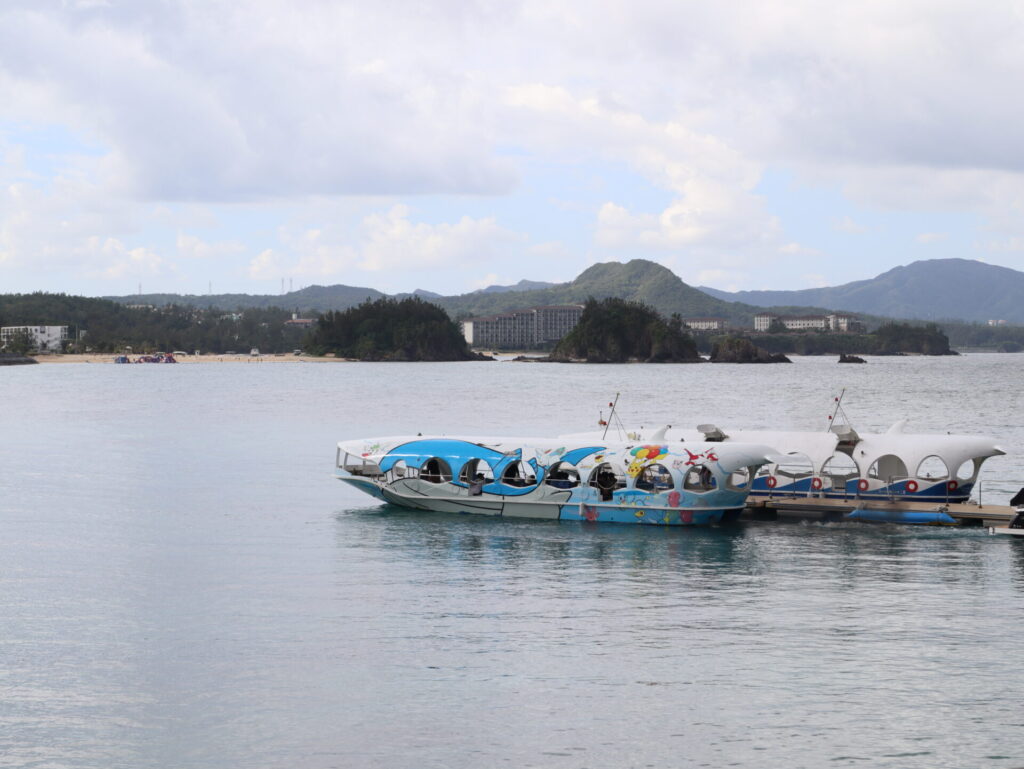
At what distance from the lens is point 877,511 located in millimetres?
43719

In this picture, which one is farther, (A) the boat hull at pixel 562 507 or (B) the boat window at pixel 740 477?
(B) the boat window at pixel 740 477

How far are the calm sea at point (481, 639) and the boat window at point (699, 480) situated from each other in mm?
1869

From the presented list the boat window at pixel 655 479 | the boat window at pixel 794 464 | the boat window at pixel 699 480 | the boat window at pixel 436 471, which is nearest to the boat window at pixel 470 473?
the boat window at pixel 436 471

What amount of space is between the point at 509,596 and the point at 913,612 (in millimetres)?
10257

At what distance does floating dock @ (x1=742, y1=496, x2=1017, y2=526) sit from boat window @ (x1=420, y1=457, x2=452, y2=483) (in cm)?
1176

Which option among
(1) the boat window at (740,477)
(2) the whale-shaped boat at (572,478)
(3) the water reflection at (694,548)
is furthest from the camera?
(1) the boat window at (740,477)

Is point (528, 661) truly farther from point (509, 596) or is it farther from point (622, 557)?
point (622, 557)

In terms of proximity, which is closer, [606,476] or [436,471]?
[606,476]

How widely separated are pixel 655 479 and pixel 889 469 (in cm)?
1041

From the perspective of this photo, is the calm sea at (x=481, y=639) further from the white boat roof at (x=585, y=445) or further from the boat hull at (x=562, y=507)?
the white boat roof at (x=585, y=445)

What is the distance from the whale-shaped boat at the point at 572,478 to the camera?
42594mm

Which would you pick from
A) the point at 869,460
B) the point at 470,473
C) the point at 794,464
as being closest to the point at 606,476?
the point at 470,473

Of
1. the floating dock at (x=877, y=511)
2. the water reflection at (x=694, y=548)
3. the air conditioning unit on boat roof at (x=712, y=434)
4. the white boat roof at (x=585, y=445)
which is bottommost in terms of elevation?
the water reflection at (x=694, y=548)

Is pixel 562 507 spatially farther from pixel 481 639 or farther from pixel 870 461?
pixel 481 639
